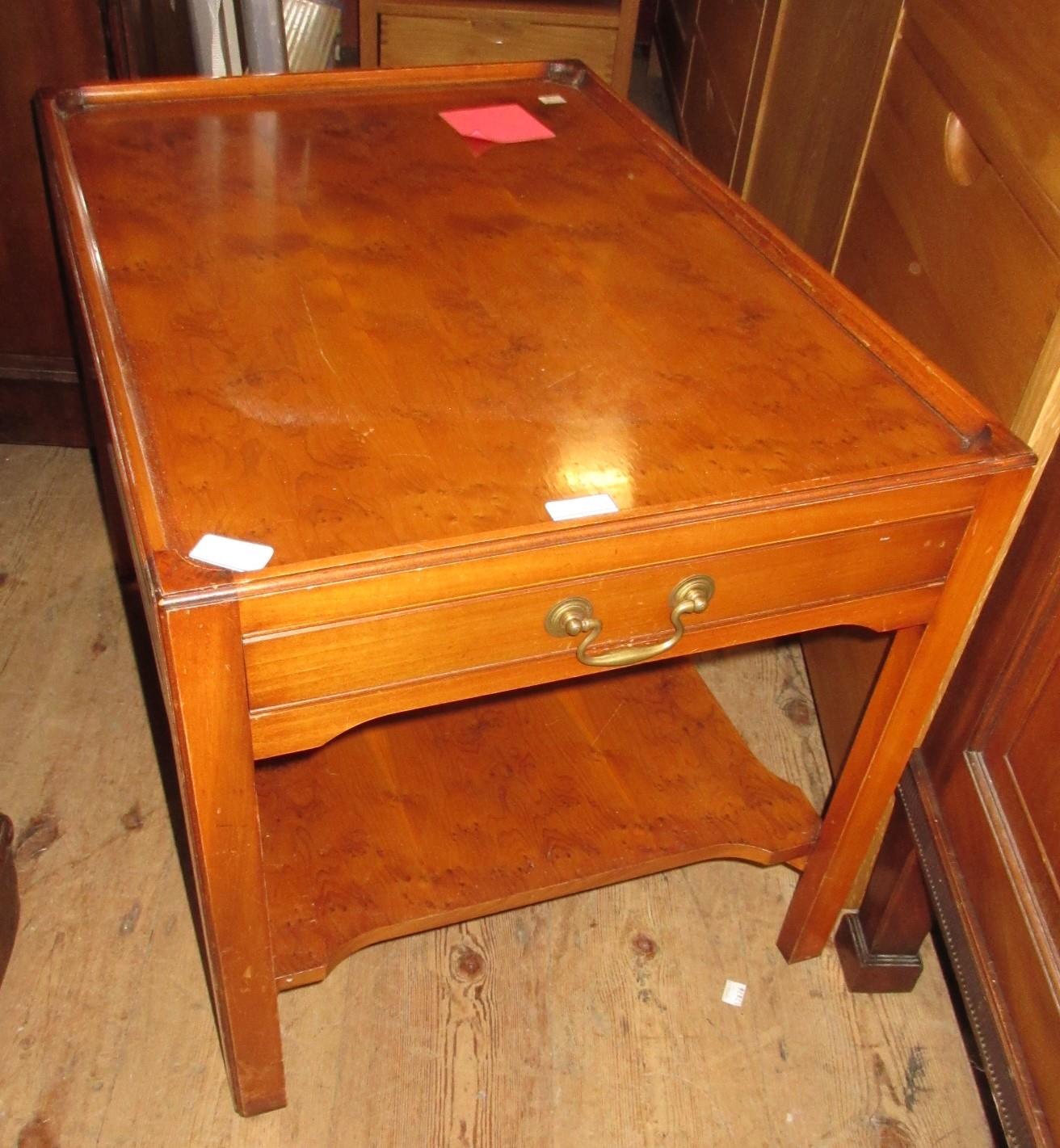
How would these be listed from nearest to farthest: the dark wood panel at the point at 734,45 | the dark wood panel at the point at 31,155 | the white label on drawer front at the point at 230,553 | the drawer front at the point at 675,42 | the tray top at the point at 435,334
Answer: the white label on drawer front at the point at 230,553 < the tray top at the point at 435,334 < the dark wood panel at the point at 31,155 < the dark wood panel at the point at 734,45 < the drawer front at the point at 675,42

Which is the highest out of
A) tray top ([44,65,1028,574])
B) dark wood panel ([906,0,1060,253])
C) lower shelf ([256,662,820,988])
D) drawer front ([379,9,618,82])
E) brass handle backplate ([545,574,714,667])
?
dark wood panel ([906,0,1060,253])

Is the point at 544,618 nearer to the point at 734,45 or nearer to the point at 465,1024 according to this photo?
the point at 465,1024

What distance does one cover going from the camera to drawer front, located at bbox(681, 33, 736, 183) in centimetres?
243

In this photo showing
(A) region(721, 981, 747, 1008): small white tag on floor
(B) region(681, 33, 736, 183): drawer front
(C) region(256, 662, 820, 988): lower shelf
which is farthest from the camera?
(B) region(681, 33, 736, 183): drawer front

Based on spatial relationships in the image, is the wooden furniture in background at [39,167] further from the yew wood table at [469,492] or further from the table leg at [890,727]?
the table leg at [890,727]

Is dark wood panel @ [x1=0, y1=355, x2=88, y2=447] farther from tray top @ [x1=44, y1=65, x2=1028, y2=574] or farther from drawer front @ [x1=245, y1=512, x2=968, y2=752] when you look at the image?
drawer front @ [x1=245, y1=512, x2=968, y2=752]

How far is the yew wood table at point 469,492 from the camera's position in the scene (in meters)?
0.82

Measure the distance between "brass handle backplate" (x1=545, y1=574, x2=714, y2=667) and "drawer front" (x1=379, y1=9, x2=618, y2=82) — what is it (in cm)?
193

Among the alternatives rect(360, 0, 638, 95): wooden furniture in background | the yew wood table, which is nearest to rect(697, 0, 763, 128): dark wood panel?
rect(360, 0, 638, 95): wooden furniture in background

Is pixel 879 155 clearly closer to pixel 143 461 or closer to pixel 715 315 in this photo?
pixel 715 315

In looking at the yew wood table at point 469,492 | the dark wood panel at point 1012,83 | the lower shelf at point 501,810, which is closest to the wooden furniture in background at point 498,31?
the yew wood table at point 469,492

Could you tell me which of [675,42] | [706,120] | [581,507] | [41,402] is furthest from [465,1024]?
[675,42]

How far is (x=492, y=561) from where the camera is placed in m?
0.80

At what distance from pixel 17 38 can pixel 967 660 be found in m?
1.45
